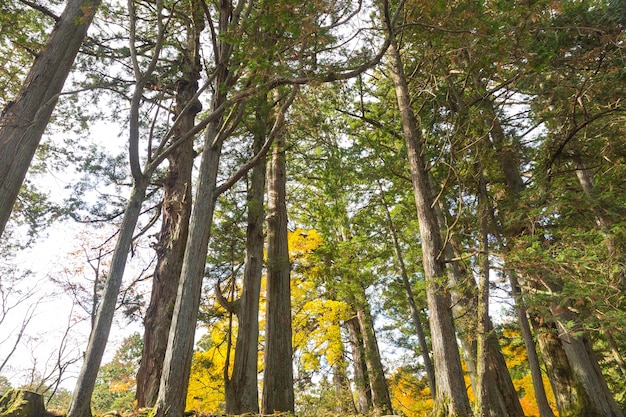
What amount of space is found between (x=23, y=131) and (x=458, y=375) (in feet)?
20.3

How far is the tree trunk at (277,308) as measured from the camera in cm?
532

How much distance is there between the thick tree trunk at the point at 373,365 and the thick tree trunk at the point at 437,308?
5.48 metres

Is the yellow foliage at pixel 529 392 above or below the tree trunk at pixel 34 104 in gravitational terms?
below

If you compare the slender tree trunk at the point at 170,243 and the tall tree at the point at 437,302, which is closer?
the tall tree at the point at 437,302

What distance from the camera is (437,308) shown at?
463cm

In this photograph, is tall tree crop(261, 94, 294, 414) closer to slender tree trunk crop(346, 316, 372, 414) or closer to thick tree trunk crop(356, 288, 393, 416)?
thick tree trunk crop(356, 288, 393, 416)

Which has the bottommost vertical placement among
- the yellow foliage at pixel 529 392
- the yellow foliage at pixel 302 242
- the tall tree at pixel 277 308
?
the yellow foliage at pixel 529 392

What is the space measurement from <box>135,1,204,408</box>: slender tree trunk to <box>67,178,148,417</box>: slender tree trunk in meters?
1.81

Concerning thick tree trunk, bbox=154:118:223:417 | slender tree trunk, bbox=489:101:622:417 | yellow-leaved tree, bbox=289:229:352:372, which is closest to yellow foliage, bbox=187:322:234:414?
yellow-leaved tree, bbox=289:229:352:372

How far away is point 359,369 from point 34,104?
10780mm

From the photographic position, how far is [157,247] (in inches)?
242

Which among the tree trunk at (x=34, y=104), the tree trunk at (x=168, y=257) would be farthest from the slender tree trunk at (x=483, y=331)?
the tree trunk at (x=34, y=104)

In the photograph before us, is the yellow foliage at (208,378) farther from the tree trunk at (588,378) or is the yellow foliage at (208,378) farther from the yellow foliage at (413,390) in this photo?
the tree trunk at (588,378)

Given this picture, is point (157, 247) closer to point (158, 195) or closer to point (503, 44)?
point (158, 195)
